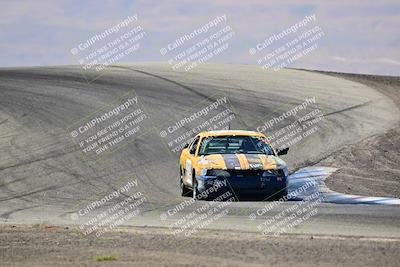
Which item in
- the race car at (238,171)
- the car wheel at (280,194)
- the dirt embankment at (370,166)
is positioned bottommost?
the dirt embankment at (370,166)

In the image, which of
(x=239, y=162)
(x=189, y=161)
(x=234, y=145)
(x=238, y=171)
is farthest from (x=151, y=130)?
(x=238, y=171)

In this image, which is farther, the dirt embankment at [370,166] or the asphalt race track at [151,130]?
the dirt embankment at [370,166]

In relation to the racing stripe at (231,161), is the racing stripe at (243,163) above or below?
below

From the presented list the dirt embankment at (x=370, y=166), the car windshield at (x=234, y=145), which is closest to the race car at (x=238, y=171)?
the car windshield at (x=234, y=145)

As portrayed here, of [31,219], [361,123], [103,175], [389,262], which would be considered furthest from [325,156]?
[389,262]

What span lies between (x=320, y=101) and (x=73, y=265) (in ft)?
79.2

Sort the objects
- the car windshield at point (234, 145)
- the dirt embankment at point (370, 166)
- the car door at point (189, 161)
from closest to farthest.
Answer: the car door at point (189, 161)
the car windshield at point (234, 145)
the dirt embankment at point (370, 166)

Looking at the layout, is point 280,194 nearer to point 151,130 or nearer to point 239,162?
point 239,162

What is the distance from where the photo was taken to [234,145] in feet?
57.4

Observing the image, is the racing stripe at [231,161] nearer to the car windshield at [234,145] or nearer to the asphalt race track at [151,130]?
the car windshield at [234,145]

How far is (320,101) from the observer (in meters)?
32.9

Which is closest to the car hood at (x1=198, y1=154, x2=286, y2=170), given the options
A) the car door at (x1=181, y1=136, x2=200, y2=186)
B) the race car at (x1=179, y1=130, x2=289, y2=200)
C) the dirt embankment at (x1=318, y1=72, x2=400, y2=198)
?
the race car at (x1=179, y1=130, x2=289, y2=200)

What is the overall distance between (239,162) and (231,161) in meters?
0.16

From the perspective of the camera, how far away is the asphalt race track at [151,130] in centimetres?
1448
